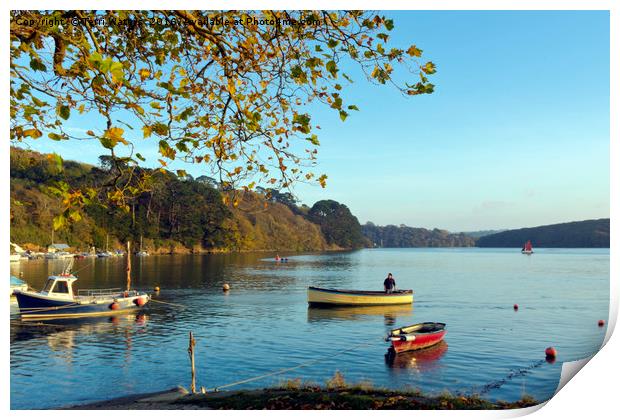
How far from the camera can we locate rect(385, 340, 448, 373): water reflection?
2588 centimetres

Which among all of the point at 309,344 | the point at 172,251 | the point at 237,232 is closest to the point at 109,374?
the point at 309,344

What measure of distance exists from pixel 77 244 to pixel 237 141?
11812cm

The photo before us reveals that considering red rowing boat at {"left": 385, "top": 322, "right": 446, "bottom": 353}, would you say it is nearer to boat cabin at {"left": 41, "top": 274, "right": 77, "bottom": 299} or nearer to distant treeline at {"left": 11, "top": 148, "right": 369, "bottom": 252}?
boat cabin at {"left": 41, "top": 274, "right": 77, "bottom": 299}

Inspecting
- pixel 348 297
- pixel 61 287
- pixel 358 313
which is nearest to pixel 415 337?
pixel 358 313

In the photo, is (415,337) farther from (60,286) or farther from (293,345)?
(60,286)

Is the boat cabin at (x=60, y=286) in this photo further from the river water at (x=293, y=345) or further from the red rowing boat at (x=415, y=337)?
the red rowing boat at (x=415, y=337)

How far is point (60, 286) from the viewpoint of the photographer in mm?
37656

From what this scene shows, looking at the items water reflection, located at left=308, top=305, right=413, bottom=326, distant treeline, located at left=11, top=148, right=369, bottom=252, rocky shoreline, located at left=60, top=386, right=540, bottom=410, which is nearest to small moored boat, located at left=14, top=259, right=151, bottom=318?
water reflection, located at left=308, top=305, right=413, bottom=326

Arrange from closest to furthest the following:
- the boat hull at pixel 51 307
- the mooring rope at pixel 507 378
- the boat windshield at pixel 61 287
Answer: the mooring rope at pixel 507 378 → the boat hull at pixel 51 307 → the boat windshield at pixel 61 287

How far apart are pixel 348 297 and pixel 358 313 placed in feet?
9.94

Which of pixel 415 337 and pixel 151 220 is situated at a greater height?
pixel 151 220

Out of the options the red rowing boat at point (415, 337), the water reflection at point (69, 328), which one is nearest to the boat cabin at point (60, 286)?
the water reflection at point (69, 328)

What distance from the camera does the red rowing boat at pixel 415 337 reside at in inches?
1100

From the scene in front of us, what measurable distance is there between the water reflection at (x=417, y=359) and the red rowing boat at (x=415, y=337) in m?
0.28
